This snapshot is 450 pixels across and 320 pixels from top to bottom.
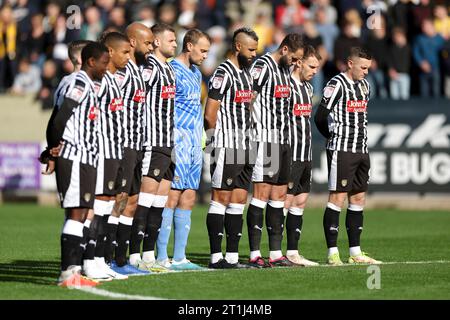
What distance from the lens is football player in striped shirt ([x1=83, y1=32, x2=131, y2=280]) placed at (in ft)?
37.8


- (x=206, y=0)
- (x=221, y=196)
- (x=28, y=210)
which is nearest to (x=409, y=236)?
(x=221, y=196)

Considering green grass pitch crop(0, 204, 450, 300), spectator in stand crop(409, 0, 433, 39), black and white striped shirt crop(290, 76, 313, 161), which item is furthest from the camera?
spectator in stand crop(409, 0, 433, 39)

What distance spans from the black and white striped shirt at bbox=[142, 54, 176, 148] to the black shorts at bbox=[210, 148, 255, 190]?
59 centimetres

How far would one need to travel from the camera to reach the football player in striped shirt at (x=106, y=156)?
37.8 feet

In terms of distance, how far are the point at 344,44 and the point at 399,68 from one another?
1270mm

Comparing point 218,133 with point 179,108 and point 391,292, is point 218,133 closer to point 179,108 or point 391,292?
point 179,108

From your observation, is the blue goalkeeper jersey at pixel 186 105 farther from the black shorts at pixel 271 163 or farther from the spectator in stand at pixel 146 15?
the spectator in stand at pixel 146 15

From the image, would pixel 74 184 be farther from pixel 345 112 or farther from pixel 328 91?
pixel 345 112

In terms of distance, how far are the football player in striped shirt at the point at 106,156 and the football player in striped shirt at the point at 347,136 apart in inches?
119

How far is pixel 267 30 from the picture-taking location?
25.8 m

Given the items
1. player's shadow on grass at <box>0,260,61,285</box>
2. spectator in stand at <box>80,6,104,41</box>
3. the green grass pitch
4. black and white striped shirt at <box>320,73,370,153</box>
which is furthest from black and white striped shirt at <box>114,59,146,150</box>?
spectator in stand at <box>80,6,104,41</box>

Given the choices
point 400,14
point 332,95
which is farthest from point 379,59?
point 332,95

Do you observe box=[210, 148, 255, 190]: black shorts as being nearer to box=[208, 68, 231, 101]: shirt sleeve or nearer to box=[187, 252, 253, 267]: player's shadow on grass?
box=[208, 68, 231, 101]: shirt sleeve

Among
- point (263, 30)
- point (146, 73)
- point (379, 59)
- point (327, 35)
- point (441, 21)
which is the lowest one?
point (146, 73)
